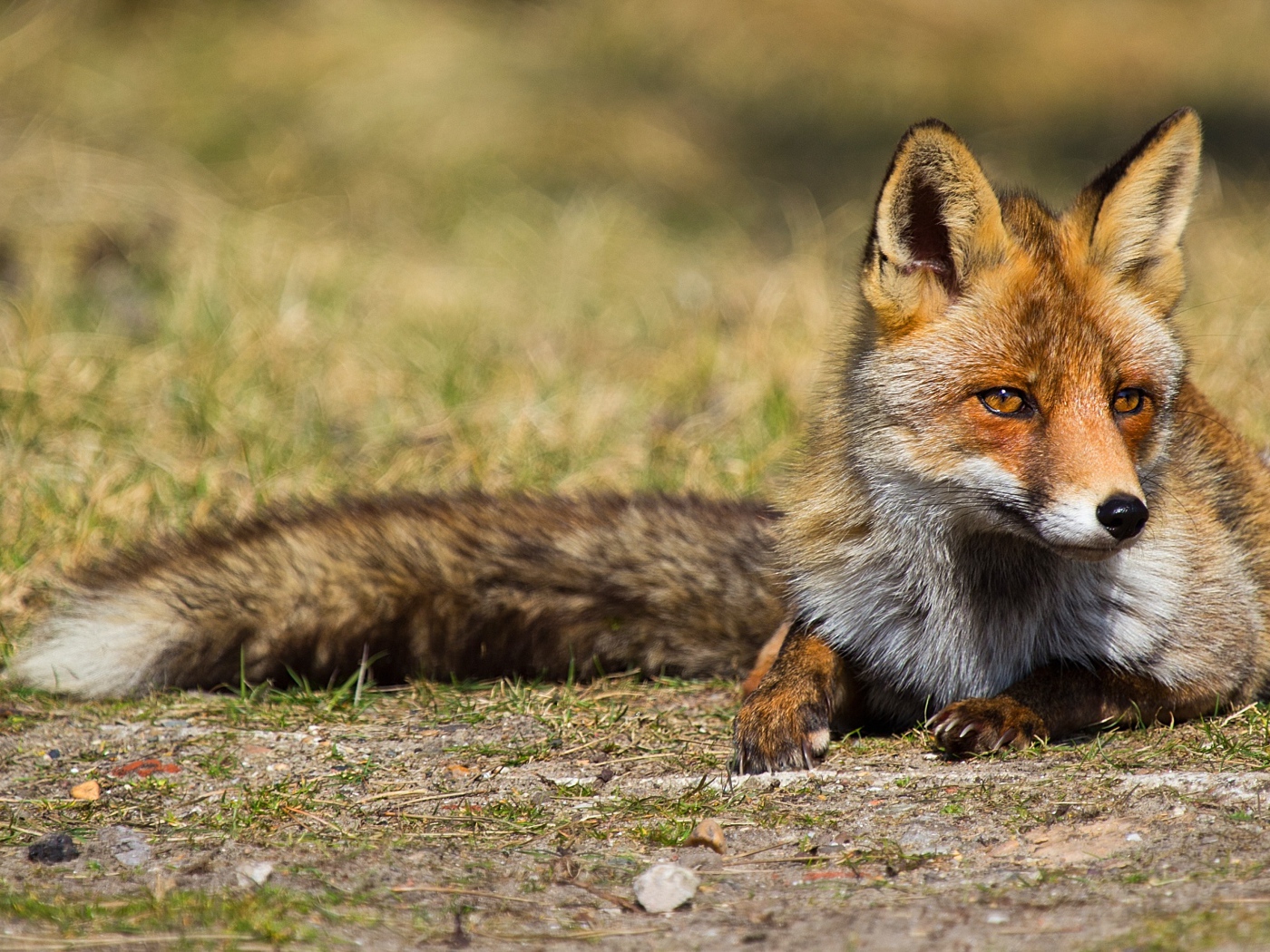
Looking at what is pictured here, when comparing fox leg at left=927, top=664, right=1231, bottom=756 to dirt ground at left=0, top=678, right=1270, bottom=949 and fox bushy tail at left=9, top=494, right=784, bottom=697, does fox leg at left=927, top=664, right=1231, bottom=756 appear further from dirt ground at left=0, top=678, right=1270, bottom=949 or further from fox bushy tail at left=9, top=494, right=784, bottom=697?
fox bushy tail at left=9, top=494, right=784, bottom=697

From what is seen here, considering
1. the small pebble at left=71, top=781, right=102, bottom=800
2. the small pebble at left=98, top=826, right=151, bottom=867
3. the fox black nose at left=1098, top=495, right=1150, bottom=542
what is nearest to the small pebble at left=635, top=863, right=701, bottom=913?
the small pebble at left=98, top=826, right=151, bottom=867

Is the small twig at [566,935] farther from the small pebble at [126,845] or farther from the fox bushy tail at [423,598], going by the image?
the fox bushy tail at [423,598]

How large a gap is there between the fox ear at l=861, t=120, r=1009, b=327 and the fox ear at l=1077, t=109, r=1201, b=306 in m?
0.32

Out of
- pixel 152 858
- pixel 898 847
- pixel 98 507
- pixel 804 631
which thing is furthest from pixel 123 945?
pixel 98 507

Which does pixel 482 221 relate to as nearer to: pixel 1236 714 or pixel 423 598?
pixel 423 598

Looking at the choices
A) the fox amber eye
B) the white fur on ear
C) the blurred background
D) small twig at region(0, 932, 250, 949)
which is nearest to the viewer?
small twig at region(0, 932, 250, 949)

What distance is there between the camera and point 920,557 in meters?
3.53

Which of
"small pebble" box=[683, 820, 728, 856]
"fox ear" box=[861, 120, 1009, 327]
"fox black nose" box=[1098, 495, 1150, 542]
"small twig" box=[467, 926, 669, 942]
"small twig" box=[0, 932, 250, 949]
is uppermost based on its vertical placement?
"fox ear" box=[861, 120, 1009, 327]

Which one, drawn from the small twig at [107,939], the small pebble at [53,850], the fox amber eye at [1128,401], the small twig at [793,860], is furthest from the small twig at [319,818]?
the fox amber eye at [1128,401]

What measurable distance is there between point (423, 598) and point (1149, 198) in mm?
2456

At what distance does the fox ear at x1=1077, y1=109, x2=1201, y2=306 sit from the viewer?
11.4 feet

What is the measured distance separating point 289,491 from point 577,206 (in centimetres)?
497

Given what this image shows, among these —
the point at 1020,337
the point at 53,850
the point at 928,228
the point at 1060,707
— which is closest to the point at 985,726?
the point at 1060,707

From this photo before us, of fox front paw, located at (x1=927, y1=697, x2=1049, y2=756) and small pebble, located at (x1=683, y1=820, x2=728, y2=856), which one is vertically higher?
fox front paw, located at (x1=927, y1=697, x2=1049, y2=756)
